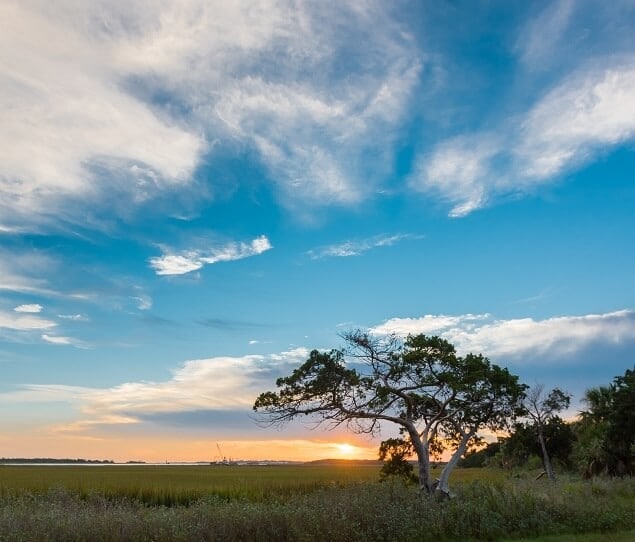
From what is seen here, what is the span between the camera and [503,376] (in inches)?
938

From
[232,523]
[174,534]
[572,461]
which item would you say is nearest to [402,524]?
[232,523]

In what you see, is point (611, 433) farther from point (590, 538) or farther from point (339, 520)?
point (339, 520)

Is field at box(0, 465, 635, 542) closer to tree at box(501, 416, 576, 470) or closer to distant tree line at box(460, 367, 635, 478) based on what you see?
distant tree line at box(460, 367, 635, 478)

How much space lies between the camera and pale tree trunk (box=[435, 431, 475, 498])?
21.6 m

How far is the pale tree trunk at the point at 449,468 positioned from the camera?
21609 millimetres

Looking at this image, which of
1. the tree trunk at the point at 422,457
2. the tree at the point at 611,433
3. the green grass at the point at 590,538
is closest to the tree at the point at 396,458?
the tree trunk at the point at 422,457

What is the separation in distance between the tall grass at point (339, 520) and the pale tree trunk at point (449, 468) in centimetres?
161

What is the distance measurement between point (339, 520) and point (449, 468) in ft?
32.4

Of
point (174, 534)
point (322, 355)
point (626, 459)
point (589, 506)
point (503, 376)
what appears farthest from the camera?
point (626, 459)

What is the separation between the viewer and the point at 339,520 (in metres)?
14.2

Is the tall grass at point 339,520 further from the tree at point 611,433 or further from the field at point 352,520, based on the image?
the tree at point 611,433

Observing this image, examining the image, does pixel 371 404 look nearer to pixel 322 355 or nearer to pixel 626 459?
pixel 322 355

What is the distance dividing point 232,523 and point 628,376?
1372 inches

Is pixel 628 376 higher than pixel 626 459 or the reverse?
higher
